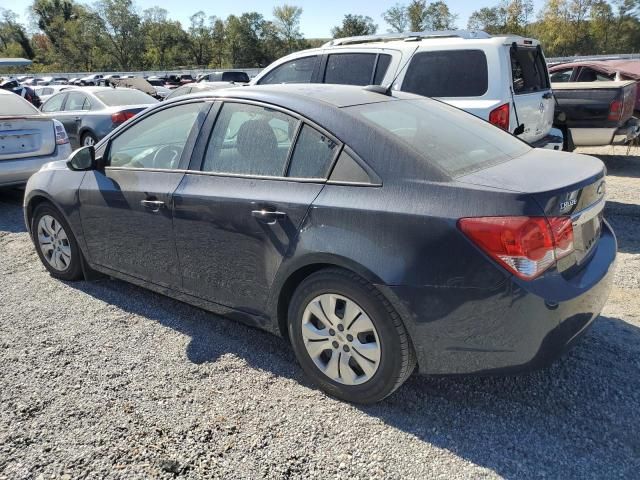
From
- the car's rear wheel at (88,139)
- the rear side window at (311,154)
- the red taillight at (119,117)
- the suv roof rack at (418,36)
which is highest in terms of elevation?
the suv roof rack at (418,36)

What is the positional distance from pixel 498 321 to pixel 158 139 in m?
2.55

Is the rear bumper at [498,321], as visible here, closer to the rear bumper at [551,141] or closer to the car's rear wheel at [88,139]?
the rear bumper at [551,141]

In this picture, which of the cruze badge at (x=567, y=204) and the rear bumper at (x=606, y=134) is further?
the rear bumper at (x=606, y=134)

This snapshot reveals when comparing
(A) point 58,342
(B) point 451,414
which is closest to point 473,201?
(B) point 451,414

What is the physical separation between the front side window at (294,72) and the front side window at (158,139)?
122 inches

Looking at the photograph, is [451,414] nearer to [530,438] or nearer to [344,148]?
[530,438]

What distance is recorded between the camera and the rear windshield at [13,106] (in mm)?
7129

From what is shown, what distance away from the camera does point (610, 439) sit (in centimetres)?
243

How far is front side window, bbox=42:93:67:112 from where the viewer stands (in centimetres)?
1146

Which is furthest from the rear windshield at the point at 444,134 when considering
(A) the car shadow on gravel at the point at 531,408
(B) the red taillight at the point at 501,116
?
(B) the red taillight at the point at 501,116

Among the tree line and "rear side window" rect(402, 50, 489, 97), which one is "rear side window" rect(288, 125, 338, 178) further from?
the tree line

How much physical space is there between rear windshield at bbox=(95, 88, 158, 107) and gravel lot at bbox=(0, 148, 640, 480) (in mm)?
8069

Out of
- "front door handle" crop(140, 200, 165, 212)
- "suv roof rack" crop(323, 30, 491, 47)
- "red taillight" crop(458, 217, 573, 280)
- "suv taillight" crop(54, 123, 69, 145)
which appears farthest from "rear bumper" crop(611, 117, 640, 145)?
"suv taillight" crop(54, 123, 69, 145)

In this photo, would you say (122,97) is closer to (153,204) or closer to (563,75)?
(153,204)
